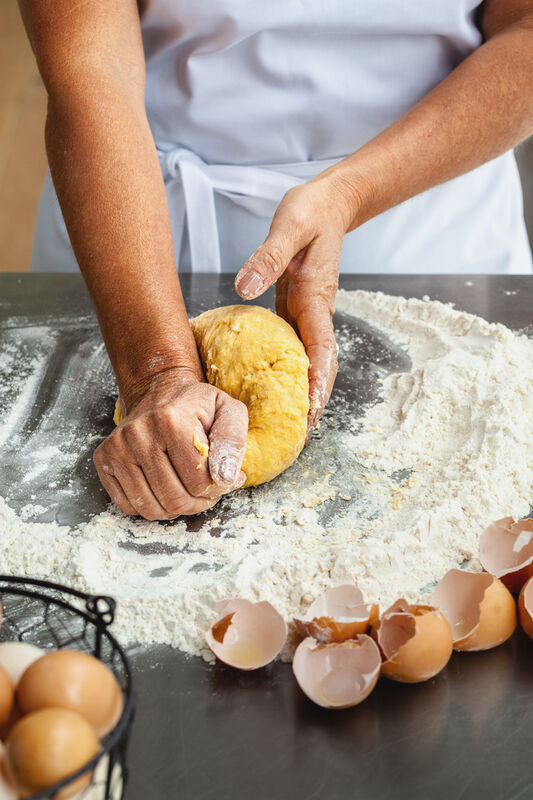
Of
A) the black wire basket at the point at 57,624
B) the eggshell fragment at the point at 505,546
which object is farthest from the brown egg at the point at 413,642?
the black wire basket at the point at 57,624

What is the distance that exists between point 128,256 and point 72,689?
780mm

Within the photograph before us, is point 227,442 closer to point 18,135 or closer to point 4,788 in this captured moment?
point 4,788

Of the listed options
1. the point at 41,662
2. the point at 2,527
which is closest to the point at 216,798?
the point at 41,662

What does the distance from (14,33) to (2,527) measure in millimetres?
4521

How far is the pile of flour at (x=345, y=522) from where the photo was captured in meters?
0.83

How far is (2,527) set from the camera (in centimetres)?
97

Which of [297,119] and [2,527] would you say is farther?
[297,119]

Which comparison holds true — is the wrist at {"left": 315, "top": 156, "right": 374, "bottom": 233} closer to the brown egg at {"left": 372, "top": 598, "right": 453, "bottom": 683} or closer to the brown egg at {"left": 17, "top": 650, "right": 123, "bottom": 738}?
the brown egg at {"left": 372, "top": 598, "right": 453, "bottom": 683}

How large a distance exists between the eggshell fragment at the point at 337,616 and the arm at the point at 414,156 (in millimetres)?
506

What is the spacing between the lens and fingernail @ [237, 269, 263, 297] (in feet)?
3.61

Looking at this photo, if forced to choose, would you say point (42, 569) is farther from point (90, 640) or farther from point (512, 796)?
point (512, 796)

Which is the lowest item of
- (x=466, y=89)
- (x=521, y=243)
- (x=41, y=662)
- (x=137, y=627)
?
(x=521, y=243)

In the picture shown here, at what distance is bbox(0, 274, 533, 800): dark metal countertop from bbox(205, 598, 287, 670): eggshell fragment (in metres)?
0.02

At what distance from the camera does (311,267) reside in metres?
1.24
